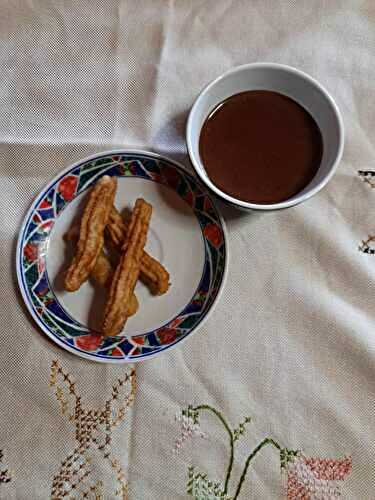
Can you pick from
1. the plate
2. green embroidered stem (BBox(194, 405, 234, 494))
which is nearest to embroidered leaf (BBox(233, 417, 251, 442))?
green embroidered stem (BBox(194, 405, 234, 494))

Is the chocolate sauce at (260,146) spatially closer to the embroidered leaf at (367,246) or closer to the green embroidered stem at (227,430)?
the embroidered leaf at (367,246)

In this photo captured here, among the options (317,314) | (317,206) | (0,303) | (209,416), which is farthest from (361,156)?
(0,303)

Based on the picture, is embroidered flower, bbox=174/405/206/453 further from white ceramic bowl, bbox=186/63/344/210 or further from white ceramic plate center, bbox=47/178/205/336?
white ceramic bowl, bbox=186/63/344/210

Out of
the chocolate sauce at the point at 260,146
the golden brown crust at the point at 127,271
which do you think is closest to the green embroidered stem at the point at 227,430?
the golden brown crust at the point at 127,271

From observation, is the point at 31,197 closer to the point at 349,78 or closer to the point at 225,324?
the point at 225,324

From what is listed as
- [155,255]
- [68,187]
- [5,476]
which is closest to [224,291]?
[155,255]
